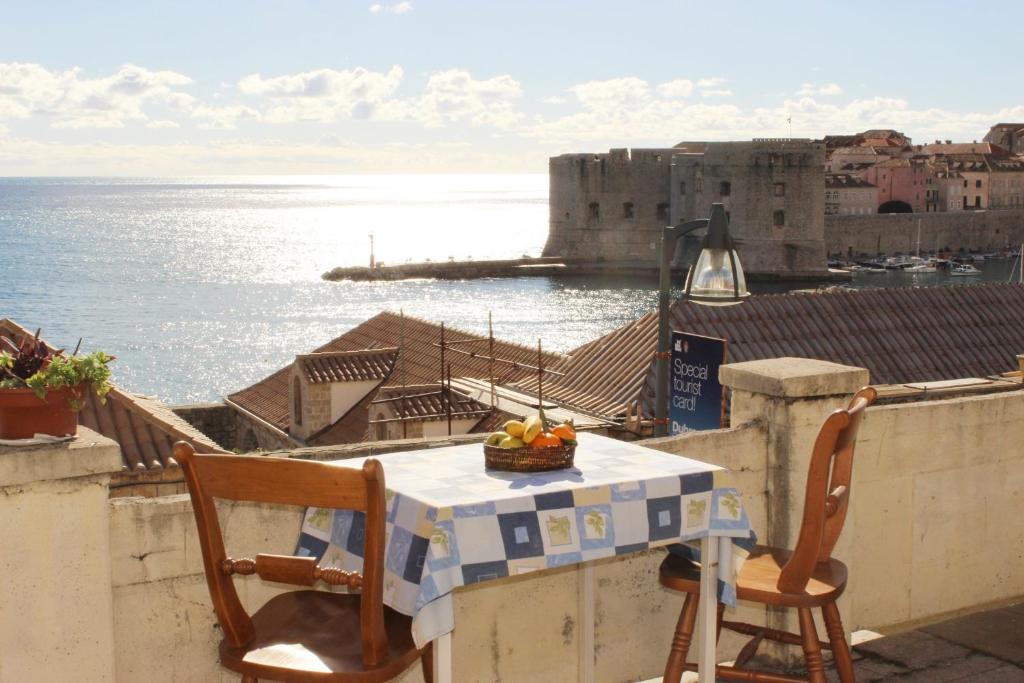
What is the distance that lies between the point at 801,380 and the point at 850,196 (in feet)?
291

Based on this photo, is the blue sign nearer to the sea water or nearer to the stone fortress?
the sea water

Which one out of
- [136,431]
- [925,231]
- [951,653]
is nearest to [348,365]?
[136,431]

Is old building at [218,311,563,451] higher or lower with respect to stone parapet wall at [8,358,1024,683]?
lower

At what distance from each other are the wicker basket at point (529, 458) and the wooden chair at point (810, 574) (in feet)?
1.54

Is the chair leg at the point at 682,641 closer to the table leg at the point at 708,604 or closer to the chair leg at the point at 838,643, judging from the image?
the table leg at the point at 708,604

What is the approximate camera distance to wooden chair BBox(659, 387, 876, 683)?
291cm

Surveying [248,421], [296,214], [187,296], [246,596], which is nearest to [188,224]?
[296,214]

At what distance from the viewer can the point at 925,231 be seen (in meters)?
80.8

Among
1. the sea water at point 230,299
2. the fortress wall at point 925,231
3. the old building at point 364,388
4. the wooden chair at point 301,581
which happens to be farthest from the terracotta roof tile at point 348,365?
the fortress wall at point 925,231

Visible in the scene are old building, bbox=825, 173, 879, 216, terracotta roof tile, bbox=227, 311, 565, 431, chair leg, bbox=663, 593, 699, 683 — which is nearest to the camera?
chair leg, bbox=663, 593, 699, 683

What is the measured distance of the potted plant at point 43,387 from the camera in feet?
8.34

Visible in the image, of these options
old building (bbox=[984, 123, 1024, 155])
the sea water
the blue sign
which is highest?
old building (bbox=[984, 123, 1024, 155])

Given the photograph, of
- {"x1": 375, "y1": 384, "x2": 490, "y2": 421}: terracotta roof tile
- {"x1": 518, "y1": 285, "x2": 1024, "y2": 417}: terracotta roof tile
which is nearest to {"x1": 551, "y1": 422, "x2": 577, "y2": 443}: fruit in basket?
{"x1": 518, "y1": 285, "x2": 1024, "y2": 417}: terracotta roof tile

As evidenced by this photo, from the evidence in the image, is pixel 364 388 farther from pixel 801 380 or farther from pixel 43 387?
pixel 43 387
